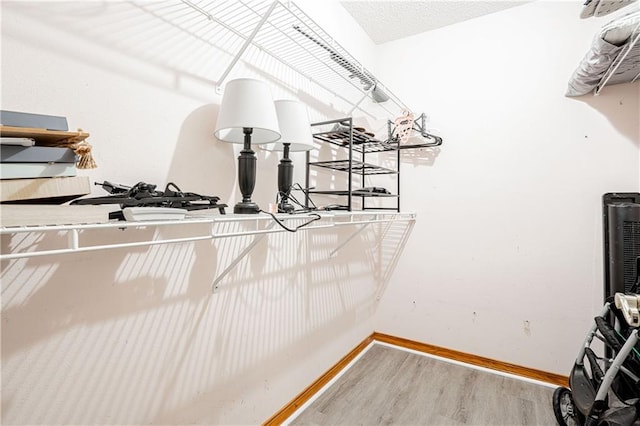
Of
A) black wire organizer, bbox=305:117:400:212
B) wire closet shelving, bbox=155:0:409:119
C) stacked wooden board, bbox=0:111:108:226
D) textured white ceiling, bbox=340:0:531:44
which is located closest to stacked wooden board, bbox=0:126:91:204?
stacked wooden board, bbox=0:111:108:226

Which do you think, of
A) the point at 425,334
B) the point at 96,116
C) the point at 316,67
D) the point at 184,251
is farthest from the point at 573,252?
the point at 96,116

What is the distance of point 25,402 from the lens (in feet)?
2.29

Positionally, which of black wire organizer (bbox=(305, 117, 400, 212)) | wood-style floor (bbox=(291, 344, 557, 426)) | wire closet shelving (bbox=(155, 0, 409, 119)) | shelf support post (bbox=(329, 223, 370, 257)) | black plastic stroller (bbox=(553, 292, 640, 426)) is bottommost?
wood-style floor (bbox=(291, 344, 557, 426))

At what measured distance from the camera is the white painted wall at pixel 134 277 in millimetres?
707

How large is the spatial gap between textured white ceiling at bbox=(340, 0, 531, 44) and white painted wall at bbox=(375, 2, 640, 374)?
82 mm

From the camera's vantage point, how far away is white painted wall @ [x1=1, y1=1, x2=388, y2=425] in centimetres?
71

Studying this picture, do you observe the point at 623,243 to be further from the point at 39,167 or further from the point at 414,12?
the point at 39,167

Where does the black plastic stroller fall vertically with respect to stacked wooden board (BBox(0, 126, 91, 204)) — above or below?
below

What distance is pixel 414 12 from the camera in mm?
2014

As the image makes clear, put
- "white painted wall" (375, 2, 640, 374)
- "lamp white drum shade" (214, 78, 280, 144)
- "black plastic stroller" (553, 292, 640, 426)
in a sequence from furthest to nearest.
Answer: "white painted wall" (375, 2, 640, 374)
"black plastic stroller" (553, 292, 640, 426)
"lamp white drum shade" (214, 78, 280, 144)

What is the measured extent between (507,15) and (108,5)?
230cm

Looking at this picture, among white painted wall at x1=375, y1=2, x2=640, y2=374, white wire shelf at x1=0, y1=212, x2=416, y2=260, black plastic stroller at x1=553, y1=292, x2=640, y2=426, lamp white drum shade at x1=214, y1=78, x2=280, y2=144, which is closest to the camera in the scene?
white wire shelf at x1=0, y1=212, x2=416, y2=260

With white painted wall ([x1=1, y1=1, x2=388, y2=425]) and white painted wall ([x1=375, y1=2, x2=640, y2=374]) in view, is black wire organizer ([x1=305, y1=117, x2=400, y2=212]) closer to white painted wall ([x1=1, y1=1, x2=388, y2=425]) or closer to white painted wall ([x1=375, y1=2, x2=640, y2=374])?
white painted wall ([x1=1, y1=1, x2=388, y2=425])

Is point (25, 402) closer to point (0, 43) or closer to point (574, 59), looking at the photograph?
point (0, 43)
